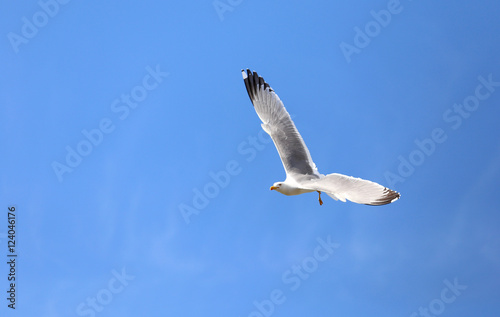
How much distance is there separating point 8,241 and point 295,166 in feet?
15.5

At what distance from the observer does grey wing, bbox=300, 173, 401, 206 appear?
6.46 metres

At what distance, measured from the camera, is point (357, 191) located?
21.8 feet

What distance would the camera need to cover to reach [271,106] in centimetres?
915

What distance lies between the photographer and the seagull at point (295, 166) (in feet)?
21.6

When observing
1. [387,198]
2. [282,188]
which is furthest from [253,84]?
[387,198]

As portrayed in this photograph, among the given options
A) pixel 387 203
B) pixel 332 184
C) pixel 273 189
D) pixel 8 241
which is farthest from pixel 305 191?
pixel 8 241

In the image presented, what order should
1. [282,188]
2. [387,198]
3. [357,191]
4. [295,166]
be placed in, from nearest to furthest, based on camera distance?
[387,198], [357,191], [282,188], [295,166]

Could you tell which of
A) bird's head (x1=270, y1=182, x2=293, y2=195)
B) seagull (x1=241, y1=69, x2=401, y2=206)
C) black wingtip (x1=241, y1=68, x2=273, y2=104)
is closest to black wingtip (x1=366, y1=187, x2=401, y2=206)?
seagull (x1=241, y1=69, x2=401, y2=206)

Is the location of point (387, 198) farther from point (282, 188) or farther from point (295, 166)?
point (295, 166)

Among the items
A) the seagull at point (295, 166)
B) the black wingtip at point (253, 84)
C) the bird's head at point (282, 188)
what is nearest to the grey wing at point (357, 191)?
the seagull at point (295, 166)

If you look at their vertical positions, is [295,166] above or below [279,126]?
below

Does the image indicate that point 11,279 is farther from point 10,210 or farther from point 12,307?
point 10,210

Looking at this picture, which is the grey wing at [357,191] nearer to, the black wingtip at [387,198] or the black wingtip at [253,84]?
the black wingtip at [387,198]

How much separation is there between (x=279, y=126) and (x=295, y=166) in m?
0.79
